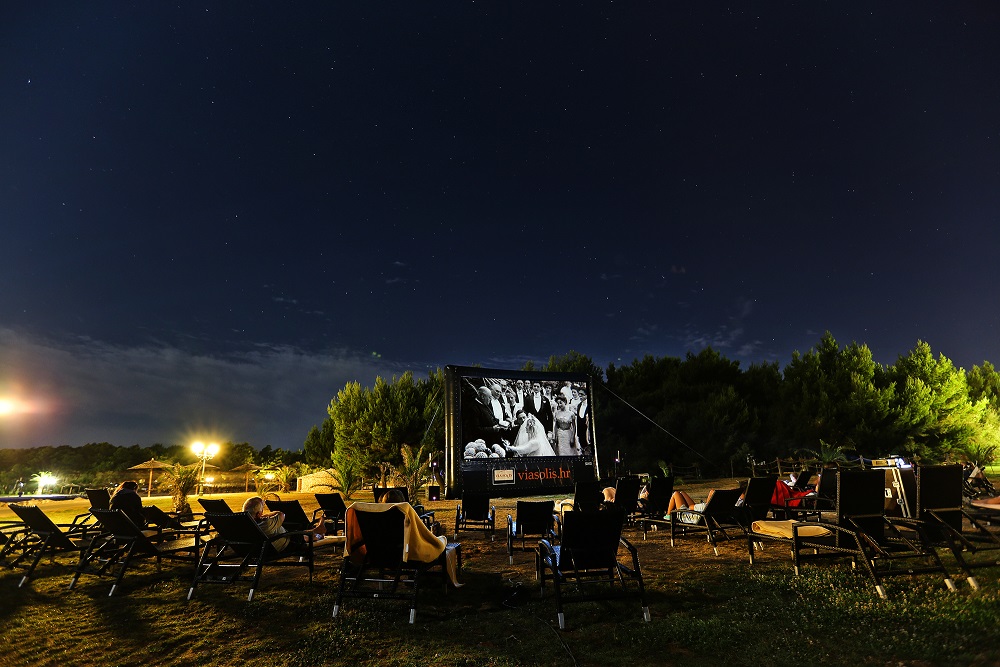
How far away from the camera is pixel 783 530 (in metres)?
5.21

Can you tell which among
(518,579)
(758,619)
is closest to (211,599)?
(518,579)

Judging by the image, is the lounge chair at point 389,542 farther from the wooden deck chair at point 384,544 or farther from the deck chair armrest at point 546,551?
the deck chair armrest at point 546,551

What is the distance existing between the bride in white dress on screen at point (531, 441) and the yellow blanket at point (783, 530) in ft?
29.8

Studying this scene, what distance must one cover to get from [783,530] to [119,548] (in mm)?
7075

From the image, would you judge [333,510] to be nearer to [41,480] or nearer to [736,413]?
[41,480]

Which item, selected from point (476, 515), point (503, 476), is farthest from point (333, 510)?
point (503, 476)

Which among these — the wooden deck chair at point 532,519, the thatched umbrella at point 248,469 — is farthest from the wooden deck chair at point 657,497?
the thatched umbrella at point 248,469

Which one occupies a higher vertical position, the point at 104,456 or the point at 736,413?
the point at 736,413

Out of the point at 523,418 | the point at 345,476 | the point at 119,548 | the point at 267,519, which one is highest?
the point at 523,418

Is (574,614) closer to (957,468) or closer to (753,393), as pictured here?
(957,468)

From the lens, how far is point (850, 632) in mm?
3279

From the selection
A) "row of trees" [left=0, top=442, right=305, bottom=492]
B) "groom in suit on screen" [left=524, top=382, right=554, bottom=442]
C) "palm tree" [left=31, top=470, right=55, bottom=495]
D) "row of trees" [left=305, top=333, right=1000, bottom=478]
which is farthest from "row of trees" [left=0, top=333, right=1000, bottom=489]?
"row of trees" [left=0, top=442, right=305, bottom=492]

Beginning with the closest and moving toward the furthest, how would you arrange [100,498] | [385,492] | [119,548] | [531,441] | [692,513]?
[119,548] → [692,513] → [100,498] → [385,492] → [531,441]

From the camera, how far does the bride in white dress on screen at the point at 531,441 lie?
14.3 metres
